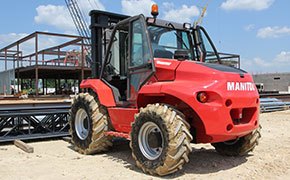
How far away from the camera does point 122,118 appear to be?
19.7 feet

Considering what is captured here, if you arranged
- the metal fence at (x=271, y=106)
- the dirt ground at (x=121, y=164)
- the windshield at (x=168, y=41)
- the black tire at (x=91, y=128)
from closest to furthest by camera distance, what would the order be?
the dirt ground at (x=121, y=164) → the windshield at (x=168, y=41) → the black tire at (x=91, y=128) → the metal fence at (x=271, y=106)

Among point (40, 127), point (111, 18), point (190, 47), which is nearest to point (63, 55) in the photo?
point (40, 127)

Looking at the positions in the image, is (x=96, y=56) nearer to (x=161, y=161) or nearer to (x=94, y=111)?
(x=94, y=111)

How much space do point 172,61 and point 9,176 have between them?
3144 mm

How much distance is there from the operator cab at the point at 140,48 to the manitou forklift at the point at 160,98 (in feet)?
0.06

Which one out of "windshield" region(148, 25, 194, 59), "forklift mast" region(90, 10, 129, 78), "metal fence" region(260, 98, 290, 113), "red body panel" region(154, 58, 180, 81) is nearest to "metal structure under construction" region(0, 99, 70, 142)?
"forklift mast" region(90, 10, 129, 78)

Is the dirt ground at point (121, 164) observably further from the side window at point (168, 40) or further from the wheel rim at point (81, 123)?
the side window at point (168, 40)

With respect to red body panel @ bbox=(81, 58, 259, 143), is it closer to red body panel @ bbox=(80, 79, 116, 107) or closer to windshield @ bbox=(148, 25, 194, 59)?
windshield @ bbox=(148, 25, 194, 59)

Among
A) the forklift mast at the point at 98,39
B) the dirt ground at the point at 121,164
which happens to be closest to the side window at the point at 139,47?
the forklift mast at the point at 98,39

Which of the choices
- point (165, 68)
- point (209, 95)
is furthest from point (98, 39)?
point (209, 95)

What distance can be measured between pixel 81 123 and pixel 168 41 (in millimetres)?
2704

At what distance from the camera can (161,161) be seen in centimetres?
481

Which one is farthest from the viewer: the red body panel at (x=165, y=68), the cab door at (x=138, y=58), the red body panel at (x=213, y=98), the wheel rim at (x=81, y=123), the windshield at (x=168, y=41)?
the wheel rim at (x=81, y=123)

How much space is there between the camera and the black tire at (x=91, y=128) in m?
6.38
